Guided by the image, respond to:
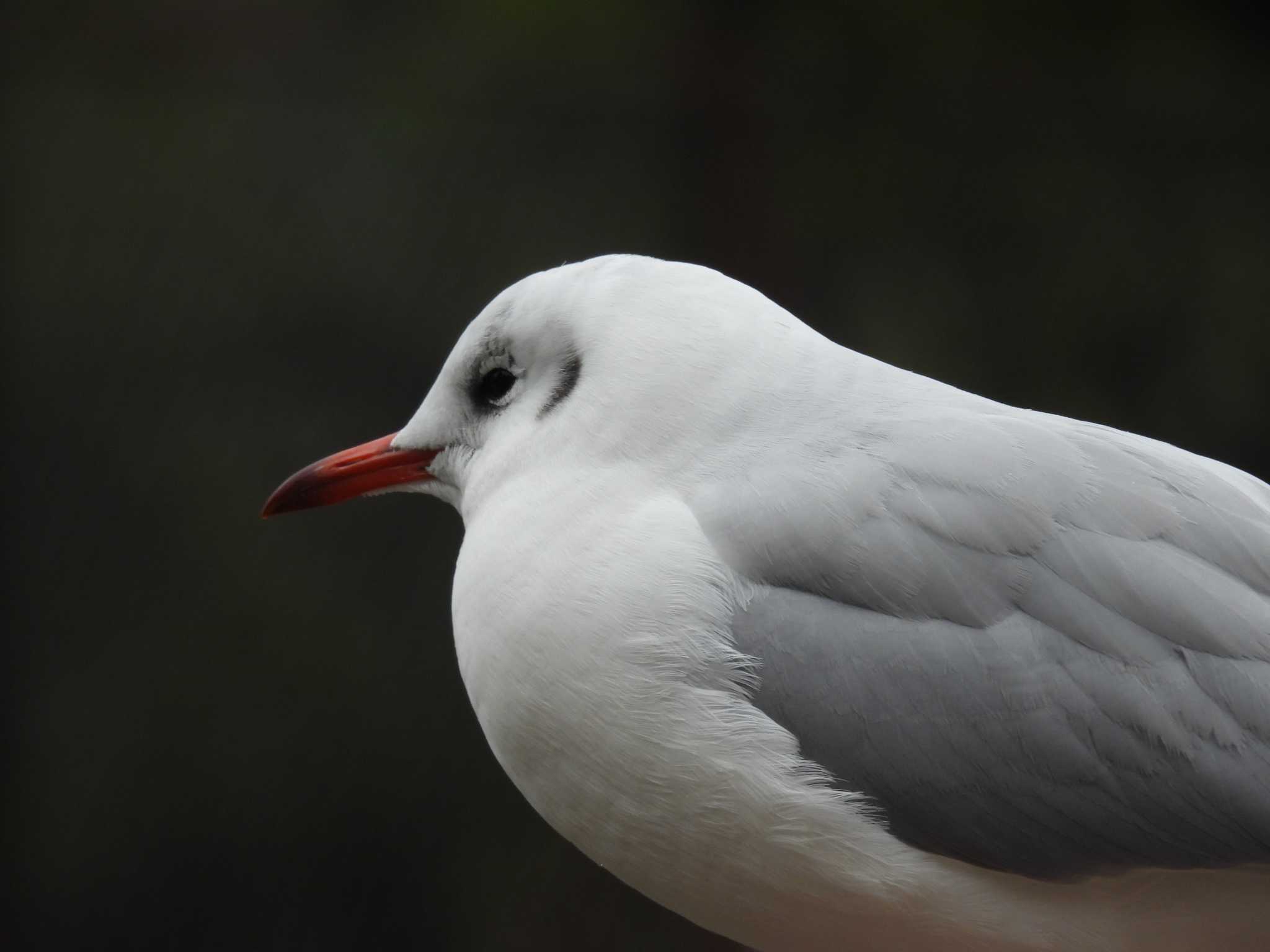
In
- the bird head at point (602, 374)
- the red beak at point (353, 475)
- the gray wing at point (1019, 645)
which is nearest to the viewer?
the gray wing at point (1019, 645)

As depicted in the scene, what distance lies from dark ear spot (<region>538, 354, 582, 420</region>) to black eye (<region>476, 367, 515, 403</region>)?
0.04m

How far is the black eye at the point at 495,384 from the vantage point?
0.98m

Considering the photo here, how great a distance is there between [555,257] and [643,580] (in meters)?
1.57

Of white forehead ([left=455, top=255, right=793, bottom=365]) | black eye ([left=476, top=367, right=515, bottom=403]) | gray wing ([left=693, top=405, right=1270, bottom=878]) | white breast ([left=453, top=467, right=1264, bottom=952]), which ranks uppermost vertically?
white forehead ([left=455, top=255, right=793, bottom=365])

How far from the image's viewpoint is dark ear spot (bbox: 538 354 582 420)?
942 mm

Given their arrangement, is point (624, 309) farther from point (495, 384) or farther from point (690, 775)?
point (690, 775)

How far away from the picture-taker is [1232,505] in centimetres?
86

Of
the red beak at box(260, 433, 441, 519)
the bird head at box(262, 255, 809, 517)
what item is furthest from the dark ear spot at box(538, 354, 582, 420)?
the red beak at box(260, 433, 441, 519)

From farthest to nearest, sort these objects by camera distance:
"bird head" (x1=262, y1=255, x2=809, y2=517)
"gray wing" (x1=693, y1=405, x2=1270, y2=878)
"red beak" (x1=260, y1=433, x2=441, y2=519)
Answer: "red beak" (x1=260, y1=433, x2=441, y2=519), "bird head" (x1=262, y1=255, x2=809, y2=517), "gray wing" (x1=693, y1=405, x2=1270, y2=878)

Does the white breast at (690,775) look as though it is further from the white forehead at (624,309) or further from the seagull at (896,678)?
the white forehead at (624,309)

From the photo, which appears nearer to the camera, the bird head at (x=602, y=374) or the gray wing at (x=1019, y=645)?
the gray wing at (x=1019, y=645)

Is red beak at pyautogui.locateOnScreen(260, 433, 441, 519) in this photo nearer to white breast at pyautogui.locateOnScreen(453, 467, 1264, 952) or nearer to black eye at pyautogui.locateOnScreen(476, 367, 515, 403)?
black eye at pyautogui.locateOnScreen(476, 367, 515, 403)

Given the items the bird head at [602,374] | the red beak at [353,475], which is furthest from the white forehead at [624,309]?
the red beak at [353,475]

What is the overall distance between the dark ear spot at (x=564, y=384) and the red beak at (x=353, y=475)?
4.3 inches
